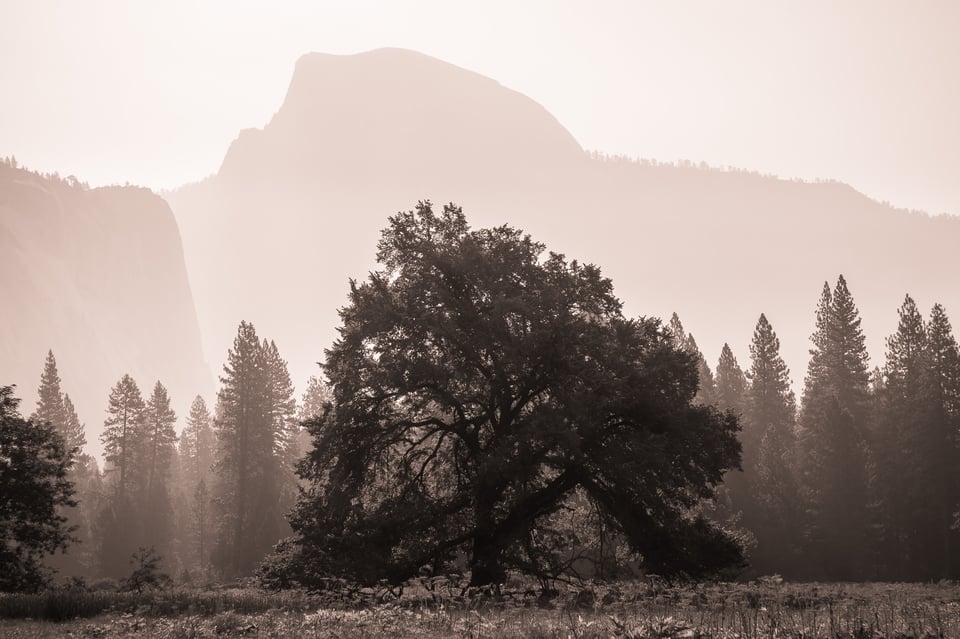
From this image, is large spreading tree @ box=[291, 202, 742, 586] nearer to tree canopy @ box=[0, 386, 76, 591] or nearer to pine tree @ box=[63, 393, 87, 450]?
tree canopy @ box=[0, 386, 76, 591]

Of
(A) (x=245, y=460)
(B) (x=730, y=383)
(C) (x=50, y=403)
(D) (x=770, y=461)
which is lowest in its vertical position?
(D) (x=770, y=461)

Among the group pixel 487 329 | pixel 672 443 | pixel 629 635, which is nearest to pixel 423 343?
pixel 487 329

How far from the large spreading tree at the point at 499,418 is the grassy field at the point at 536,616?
9.52ft

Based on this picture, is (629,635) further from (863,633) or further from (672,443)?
(672,443)

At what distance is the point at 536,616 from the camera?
1203 cm

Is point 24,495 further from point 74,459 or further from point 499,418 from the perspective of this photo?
point 74,459

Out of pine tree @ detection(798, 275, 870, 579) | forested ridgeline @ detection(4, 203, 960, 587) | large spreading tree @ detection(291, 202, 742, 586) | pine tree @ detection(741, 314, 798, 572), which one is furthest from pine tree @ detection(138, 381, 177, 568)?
pine tree @ detection(798, 275, 870, 579)

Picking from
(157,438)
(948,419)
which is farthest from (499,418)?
(157,438)

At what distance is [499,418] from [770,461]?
3713cm

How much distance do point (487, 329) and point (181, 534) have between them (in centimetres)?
6123

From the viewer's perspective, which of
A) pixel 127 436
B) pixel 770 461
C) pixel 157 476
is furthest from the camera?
pixel 157 476

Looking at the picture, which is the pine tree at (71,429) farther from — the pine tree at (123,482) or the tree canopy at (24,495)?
the tree canopy at (24,495)

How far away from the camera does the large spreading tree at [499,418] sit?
1970cm

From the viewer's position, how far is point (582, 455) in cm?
1911
